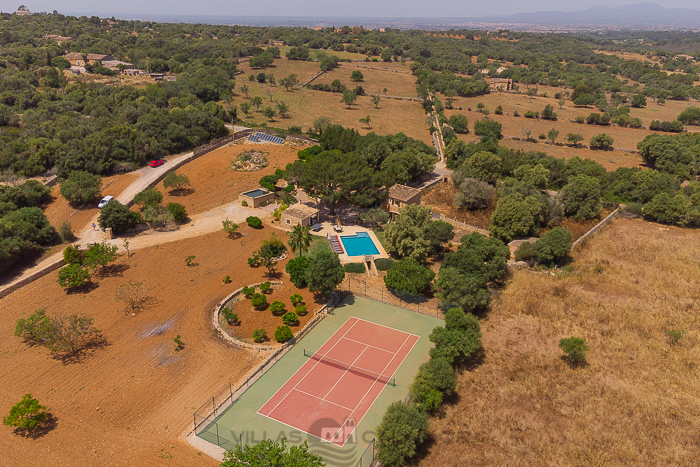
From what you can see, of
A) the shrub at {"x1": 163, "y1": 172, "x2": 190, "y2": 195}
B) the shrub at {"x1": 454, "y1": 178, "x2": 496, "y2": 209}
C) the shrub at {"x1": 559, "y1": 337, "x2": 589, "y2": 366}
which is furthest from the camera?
the shrub at {"x1": 163, "y1": 172, "x2": 190, "y2": 195}

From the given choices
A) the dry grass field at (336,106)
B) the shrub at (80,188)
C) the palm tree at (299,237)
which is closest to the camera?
the palm tree at (299,237)

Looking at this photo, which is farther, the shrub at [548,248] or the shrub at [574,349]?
the shrub at [548,248]

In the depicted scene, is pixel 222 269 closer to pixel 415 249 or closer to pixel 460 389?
pixel 415 249

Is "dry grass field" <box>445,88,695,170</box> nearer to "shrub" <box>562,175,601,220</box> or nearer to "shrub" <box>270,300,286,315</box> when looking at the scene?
"shrub" <box>562,175,601,220</box>

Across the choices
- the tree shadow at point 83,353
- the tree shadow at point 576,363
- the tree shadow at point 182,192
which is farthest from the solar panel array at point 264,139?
the tree shadow at point 576,363

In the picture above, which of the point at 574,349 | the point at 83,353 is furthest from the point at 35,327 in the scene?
the point at 574,349

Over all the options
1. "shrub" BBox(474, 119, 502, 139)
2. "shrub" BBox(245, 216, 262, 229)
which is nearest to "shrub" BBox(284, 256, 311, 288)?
"shrub" BBox(245, 216, 262, 229)

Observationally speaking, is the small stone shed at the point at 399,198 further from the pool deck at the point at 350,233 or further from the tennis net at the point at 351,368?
the tennis net at the point at 351,368
